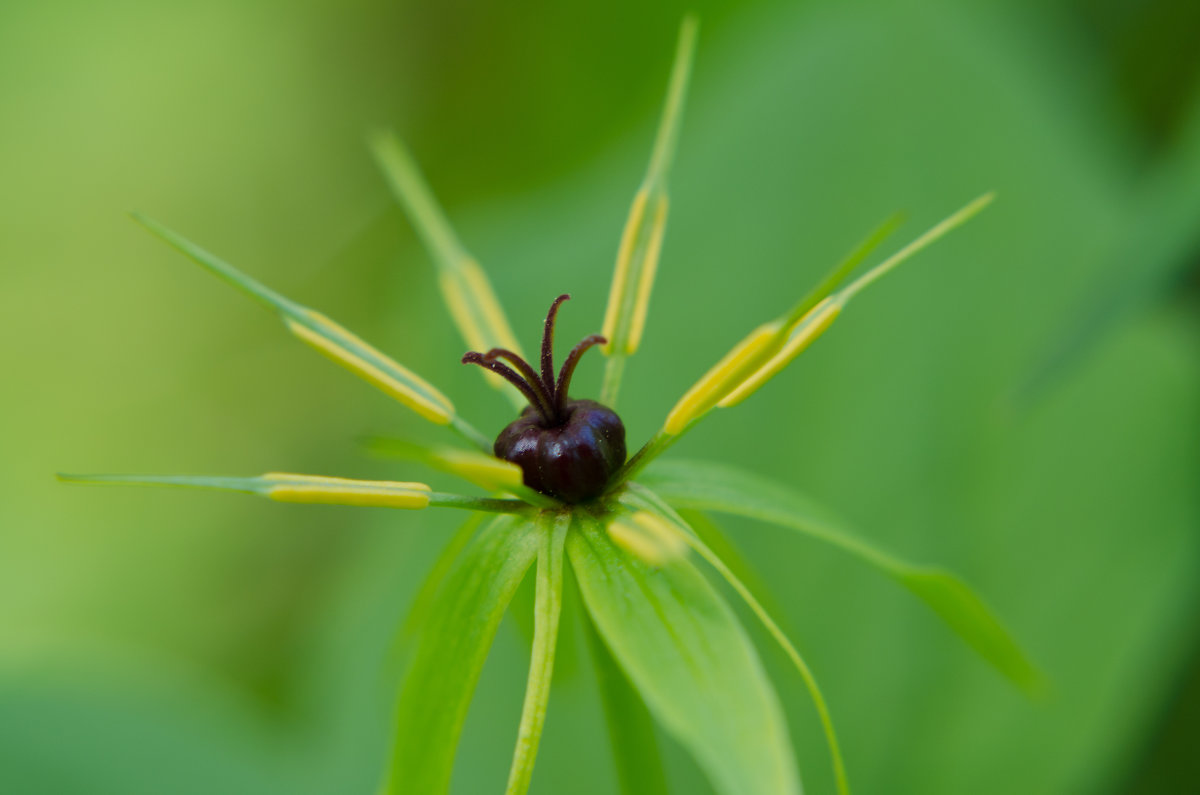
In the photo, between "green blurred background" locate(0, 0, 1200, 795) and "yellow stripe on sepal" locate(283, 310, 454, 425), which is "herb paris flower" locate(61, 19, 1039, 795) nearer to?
"yellow stripe on sepal" locate(283, 310, 454, 425)

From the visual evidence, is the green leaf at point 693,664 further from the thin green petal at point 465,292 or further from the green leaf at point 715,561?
the thin green petal at point 465,292

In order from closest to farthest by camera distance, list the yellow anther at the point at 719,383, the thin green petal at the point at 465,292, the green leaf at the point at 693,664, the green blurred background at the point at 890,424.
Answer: the green leaf at the point at 693,664 → the yellow anther at the point at 719,383 → the thin green petal at the point at 465,292 → the green blurred background at the point at 890,424

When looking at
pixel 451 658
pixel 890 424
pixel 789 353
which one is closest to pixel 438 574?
pixel 451 658

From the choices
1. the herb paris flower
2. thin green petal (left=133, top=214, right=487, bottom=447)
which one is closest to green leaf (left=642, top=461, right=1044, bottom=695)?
the herb paris flower

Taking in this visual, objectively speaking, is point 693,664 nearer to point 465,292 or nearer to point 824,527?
point 824,527

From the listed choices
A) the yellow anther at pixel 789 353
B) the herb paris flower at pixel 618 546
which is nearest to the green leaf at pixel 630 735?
the herb paris flower at pixel 618 546

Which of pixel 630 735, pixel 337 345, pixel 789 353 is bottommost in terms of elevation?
pixel 630 735
